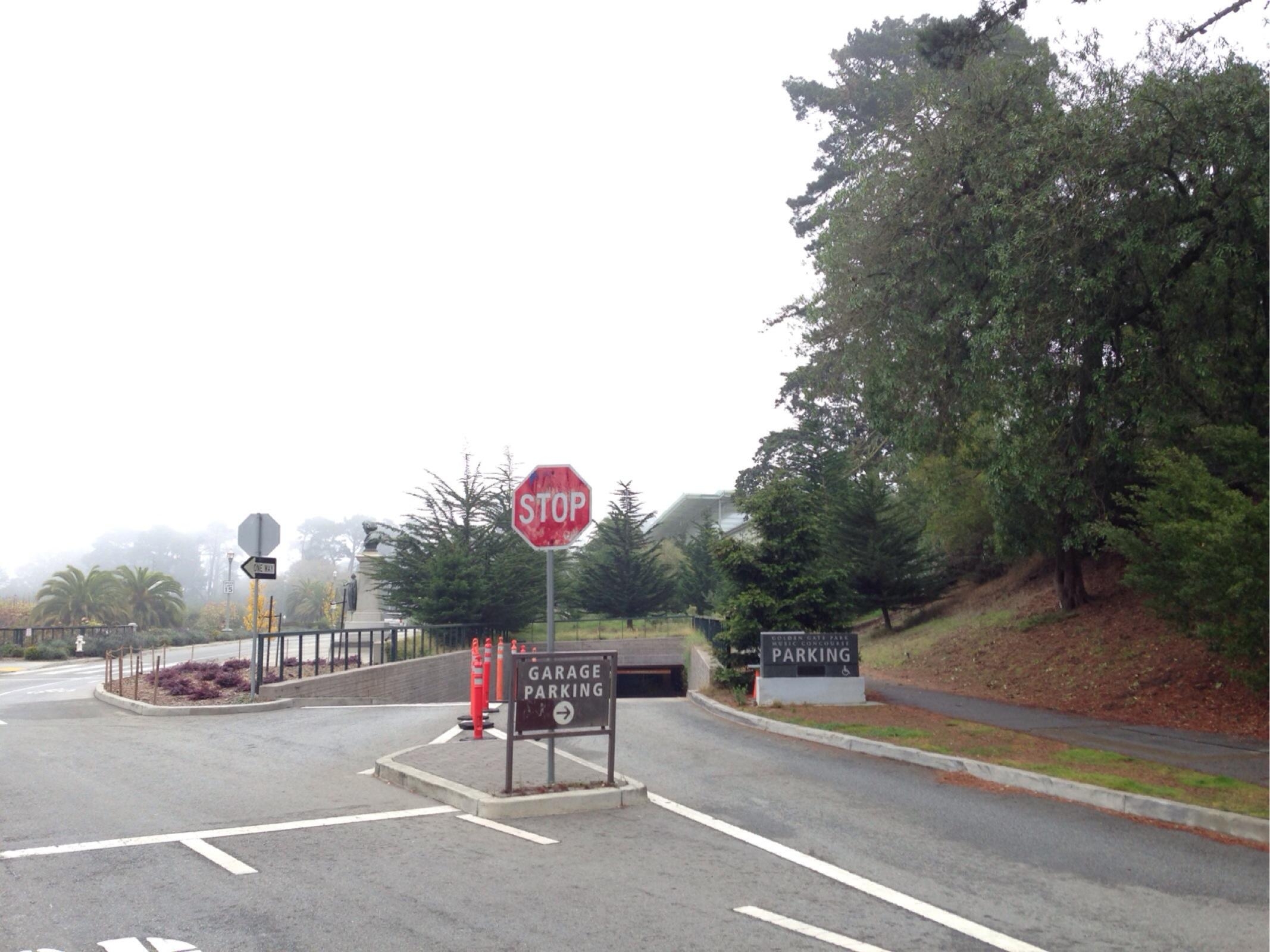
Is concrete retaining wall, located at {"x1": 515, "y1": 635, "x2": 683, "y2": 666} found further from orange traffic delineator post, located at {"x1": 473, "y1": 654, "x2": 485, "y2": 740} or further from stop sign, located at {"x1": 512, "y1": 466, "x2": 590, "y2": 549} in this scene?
stop sign, located at {"x1": 512, "y1": 466, "x2": 590, "y2": 549}

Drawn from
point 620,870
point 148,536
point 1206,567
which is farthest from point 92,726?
point 148,536

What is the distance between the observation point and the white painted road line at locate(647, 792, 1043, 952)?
5543 millimetres

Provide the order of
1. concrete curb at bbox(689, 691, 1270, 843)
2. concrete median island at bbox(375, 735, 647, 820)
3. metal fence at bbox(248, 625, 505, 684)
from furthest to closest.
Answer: metal fence at bbox(248, 625, 505, 684) → concrete median island at bbox(375, 735, 647, 820) → concrete curb at bbox(689, 691, 1270, 843)

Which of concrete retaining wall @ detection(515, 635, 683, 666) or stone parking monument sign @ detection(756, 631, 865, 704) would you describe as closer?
stone parking monument sign @ detection(756, 631, 865, 704)

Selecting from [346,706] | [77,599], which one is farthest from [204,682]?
[77,599]

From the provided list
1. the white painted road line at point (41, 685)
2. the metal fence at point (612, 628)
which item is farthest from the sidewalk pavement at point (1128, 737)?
the metal fence at point (612, 628)

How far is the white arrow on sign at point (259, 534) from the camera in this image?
60.0 ft

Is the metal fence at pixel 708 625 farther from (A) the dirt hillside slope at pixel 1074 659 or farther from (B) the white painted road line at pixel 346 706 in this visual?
(B) the white painted road line at pixel 346 706

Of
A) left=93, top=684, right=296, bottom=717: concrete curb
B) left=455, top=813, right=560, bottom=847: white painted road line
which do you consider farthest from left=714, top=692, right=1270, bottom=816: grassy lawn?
left=93, top=684, right=296, bottom=717: concrete curb

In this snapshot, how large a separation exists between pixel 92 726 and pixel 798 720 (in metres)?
9.92

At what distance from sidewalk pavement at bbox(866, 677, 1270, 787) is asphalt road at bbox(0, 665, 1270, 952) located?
2.98m

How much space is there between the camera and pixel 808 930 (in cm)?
561

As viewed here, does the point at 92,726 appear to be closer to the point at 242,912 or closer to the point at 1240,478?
the point at 242,912

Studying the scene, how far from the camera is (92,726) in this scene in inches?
575
